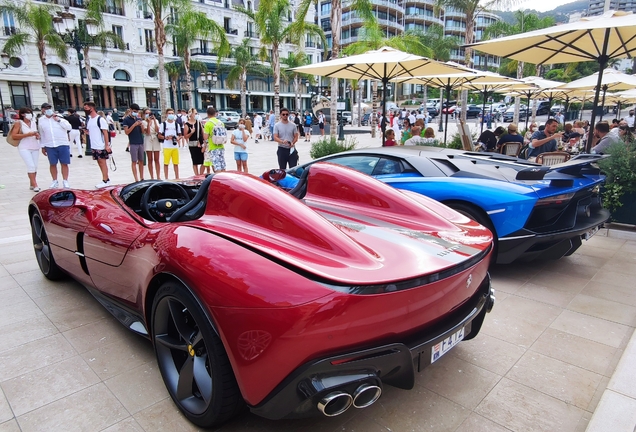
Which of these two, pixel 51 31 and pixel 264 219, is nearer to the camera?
pixel 264 219

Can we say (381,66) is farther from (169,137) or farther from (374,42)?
(374,42)

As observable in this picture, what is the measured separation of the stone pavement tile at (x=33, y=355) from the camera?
2641mm

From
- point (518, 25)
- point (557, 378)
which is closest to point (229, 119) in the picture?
point (518, 25)

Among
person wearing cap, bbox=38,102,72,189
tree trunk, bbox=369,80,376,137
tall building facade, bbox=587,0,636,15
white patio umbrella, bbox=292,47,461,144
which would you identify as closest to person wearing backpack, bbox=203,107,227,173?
white patio umbrella, bbox=292,47,461,144

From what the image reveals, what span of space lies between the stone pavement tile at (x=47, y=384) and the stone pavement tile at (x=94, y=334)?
0.18 m

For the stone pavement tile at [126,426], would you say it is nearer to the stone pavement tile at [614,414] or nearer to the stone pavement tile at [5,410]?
the stone pavement tile at [5,410]

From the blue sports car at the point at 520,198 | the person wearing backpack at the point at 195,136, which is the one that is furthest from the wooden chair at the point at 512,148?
the person wearing backpack at the point at 195,136

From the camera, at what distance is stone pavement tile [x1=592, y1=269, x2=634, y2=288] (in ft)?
13.2

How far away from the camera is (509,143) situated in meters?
9.19

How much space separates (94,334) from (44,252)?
141 cm

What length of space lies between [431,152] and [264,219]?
3509mm

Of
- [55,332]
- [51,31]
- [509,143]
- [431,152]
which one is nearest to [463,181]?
[431,152]

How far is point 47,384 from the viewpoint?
249 centimetres

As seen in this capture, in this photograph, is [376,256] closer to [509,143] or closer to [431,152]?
[431,152]
